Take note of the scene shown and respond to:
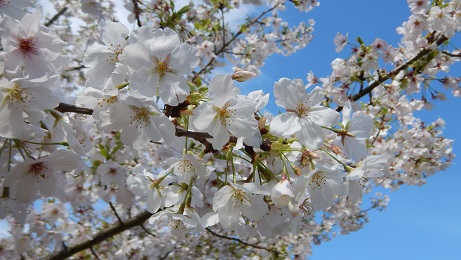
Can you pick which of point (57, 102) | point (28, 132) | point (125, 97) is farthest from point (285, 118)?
point (28, 132)

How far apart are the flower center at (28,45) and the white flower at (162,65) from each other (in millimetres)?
393

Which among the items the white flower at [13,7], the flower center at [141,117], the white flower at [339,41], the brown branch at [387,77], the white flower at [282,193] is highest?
the white flower at [339,41]

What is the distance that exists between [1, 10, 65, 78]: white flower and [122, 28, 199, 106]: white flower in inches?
14.5

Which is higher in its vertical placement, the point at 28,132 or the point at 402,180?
the point at 402,180

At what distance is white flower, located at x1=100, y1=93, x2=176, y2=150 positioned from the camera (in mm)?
1409

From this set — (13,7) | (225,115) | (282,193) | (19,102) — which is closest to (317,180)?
(282,193)

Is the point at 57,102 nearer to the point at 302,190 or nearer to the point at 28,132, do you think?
the point at 28,132

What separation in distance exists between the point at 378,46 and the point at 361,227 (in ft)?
16.6

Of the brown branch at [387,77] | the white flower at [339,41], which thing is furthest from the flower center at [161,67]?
the white flower at [339,41]

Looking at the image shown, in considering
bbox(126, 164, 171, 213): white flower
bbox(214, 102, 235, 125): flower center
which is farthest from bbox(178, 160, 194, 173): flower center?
bbox(214, 102, 235, 125): flower center

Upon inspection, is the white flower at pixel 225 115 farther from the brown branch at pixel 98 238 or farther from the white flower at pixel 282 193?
the brown branch at pixel 98 238

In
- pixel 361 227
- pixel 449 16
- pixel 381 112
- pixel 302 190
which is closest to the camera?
pixel 302 190

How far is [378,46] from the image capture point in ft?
14.4

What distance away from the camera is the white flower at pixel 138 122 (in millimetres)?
1409
